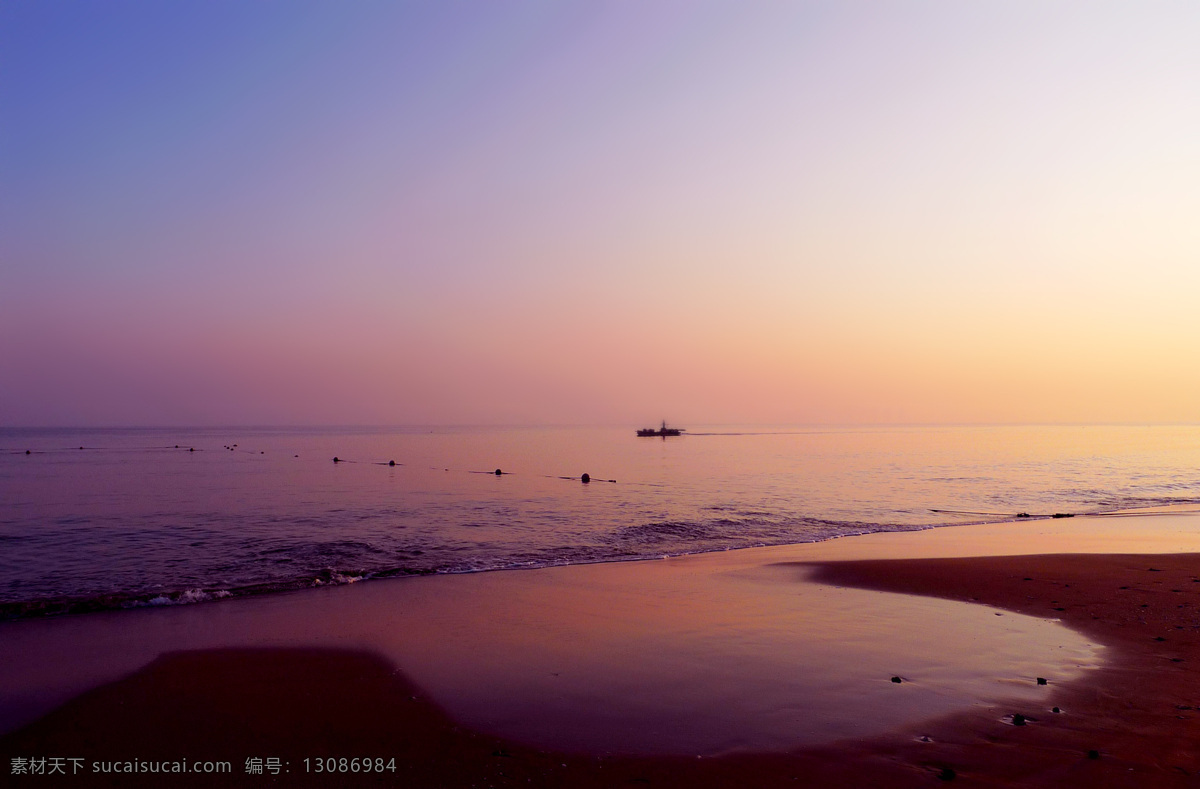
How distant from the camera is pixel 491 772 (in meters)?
5.80

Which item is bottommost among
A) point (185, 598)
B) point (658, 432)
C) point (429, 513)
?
point (429, 513)

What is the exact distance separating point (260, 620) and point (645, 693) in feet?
24.1

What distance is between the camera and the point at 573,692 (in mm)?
7770

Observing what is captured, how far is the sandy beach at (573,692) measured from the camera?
5918 millimetres

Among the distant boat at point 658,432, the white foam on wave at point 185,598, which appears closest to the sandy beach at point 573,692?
the white foam on wave at point 185,598

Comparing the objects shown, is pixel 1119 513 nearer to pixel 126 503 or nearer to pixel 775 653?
pixel 775 653

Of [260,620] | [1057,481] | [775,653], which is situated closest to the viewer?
[775,653]

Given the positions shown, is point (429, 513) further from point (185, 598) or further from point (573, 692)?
point (573, 692)

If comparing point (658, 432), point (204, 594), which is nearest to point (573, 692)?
point (204, 594)

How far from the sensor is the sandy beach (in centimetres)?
592

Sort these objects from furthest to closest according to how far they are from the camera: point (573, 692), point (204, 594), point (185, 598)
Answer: point (204, 594)
point (185, 598)
point (573, 692)

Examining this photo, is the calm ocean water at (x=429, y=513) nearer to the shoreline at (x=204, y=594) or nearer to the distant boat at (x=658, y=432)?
the shoreline at (x=204, y=594)

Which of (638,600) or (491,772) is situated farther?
(638,600)

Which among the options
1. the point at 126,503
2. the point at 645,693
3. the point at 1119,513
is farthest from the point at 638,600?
the point at 126,503
